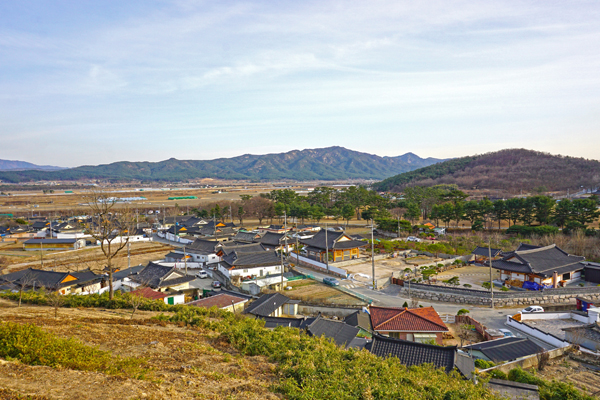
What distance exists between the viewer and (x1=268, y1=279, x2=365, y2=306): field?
21.4 metres

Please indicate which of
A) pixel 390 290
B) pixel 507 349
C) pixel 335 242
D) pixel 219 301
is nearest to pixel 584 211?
pixel 390 290

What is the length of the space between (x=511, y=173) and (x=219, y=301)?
333 ft

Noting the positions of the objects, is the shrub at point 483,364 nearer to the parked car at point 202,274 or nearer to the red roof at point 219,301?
the red roof at point 219,301

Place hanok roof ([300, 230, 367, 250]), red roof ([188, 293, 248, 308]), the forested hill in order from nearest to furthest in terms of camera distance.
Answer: red roof ([188, 293, 248, 308]) → hanok roof ([300, 230, 367, 250]) → the forested hill

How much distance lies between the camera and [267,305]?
18.4 meters

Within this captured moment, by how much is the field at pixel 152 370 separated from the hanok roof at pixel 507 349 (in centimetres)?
998

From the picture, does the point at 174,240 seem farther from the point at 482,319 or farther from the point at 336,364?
the point at 336,364

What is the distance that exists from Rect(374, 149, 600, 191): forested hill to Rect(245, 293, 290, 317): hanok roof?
237ft

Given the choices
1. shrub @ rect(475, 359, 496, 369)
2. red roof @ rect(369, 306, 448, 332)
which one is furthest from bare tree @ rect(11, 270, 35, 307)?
shrub @ rect(475, 359, 496, 369)

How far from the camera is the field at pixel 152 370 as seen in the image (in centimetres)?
589

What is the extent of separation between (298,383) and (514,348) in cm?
1132

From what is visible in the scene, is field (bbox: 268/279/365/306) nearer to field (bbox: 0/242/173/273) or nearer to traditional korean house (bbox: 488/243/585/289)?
traditional korean house (bbox: 488/243/585/289)

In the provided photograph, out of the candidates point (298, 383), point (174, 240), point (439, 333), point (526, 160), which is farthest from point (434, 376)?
point (526, 160)

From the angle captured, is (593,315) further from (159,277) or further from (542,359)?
(159,277)
